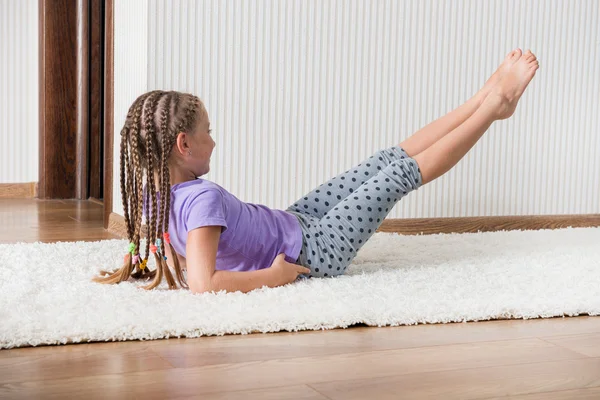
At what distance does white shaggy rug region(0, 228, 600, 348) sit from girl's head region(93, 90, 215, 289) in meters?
0.07

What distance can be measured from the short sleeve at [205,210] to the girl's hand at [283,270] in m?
0.13

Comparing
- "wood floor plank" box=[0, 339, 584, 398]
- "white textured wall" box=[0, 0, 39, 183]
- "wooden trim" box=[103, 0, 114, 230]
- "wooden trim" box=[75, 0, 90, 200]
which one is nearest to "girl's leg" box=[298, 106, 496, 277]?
"wood floor plank" box=[0, 339, 584, 398]

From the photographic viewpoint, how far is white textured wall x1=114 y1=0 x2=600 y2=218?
2.32m

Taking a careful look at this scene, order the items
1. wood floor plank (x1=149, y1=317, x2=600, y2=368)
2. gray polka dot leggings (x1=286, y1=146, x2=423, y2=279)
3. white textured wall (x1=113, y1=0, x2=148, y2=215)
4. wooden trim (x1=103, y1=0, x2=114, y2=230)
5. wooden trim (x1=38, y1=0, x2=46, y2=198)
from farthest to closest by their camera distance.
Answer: wooden trim (x1=38, y1=0, x2=46, y2=198) < wooden trim (x1=103, y1=0, x2=114, y2=230) < white textured wall (x1=113, y1=0, x2=148, y2=215) < gray polka dot leggings (x1=286, y1=146, x2=423, y2=279) < wood floor plank (x1=149, y1=317, x2=600, y2=368)

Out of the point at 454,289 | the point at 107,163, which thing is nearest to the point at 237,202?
the point at 454,289

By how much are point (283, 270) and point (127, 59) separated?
1.12m

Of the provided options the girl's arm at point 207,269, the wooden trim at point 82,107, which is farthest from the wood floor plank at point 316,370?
the wooden trim at point 82,107

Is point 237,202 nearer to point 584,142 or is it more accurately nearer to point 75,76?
point 584,142

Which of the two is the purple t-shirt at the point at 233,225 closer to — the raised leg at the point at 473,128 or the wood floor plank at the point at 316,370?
the raised leg at the point at 473,128

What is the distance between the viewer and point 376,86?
250 centimetres

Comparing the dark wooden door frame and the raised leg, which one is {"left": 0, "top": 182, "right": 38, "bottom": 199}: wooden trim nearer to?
the dark wooden door frame

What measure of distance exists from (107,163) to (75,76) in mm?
1162

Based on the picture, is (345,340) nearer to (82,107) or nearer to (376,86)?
(376,86)

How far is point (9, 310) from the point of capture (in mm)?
1301
